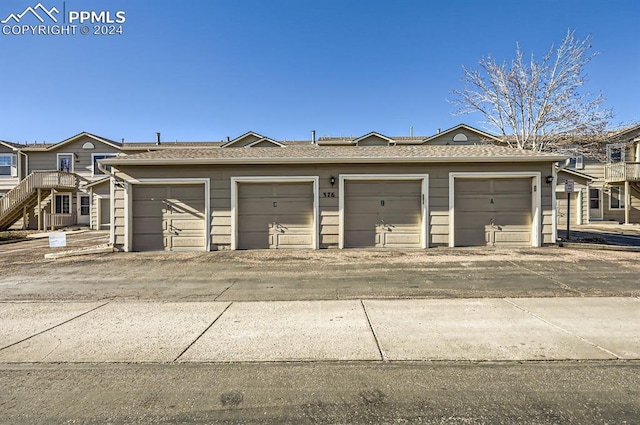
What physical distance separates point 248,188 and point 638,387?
9281 mm

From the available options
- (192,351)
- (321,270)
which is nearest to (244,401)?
(192,351)

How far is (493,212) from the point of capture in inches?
380

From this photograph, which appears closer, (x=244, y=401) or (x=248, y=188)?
(x=244, y=401)

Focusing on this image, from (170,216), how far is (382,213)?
7.15 m

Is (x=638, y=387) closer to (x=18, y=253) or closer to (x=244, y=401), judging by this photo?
(x=244, y=401)

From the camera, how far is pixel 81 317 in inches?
168

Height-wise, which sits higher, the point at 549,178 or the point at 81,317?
the point at 549,178

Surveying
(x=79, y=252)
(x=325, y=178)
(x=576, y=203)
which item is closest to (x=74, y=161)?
(x=79, y=252)

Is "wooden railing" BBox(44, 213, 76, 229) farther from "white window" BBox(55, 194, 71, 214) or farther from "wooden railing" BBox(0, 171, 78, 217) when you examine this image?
"wooden railing" BBox(0, 171, 78, 217)

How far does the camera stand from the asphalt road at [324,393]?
2.22 metres

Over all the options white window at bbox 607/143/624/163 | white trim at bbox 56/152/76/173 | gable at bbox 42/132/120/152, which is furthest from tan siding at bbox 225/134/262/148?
white window at bbox 607/143/624/163

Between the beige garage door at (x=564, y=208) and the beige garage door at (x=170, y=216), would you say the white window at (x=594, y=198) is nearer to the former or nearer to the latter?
the beige garage door at (x=564, y=208)

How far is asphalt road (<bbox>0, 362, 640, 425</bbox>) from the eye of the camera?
222cm

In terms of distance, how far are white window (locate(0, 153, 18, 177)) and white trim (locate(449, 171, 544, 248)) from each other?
26.8 meters
